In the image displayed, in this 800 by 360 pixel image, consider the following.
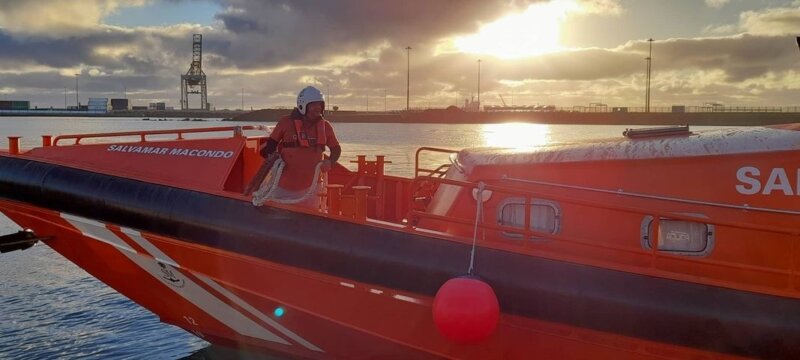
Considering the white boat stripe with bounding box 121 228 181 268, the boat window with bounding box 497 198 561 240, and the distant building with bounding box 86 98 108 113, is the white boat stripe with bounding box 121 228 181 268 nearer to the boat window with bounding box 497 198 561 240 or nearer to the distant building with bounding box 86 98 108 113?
the boat window with bounding box 497 198 561 240

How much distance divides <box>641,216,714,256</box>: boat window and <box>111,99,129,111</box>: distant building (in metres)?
135

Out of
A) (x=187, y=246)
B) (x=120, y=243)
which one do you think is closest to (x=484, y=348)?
(x=187, y=246)

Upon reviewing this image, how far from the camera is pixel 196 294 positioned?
15.3 feet

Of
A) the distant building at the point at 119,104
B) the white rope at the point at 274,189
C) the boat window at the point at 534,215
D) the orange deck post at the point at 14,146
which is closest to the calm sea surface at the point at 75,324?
the boat window at the point at 534,215

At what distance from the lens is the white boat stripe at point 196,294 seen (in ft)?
15.0

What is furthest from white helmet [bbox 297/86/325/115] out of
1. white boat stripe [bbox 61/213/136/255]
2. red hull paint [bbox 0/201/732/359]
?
white boat stripe [bbox 61/213/136/255]

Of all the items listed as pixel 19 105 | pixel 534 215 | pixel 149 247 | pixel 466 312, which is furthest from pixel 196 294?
pixel 19 105

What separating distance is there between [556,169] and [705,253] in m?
1.00

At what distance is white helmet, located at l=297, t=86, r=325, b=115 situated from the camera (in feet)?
13.5

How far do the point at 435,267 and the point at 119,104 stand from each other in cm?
13527

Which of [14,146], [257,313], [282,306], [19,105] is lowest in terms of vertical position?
[257,313]

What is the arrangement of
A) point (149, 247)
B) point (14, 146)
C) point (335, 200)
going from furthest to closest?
1. point (14, 146)
2. point (149, 247)
3. point (335, 200)

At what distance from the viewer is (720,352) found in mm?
3281

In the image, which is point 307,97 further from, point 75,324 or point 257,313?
point 75,324
